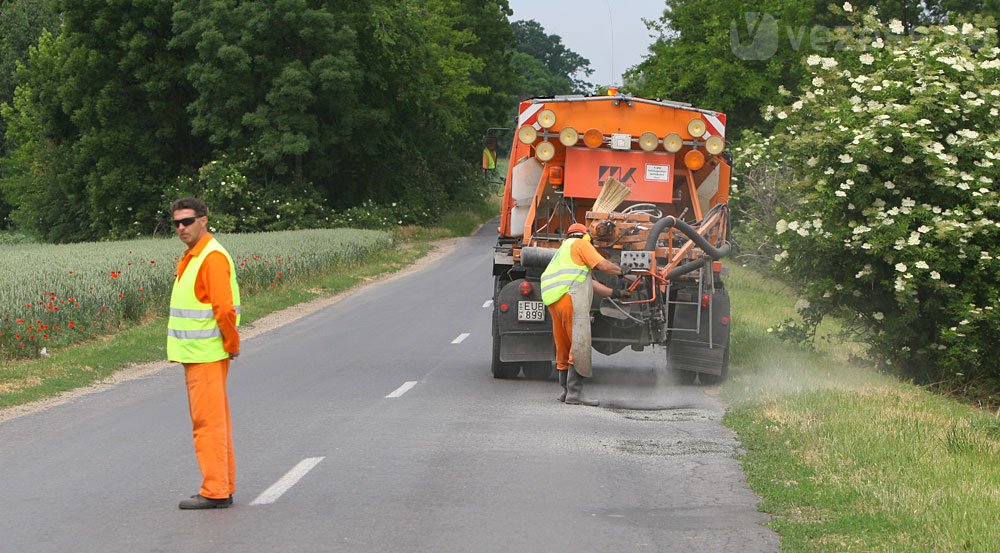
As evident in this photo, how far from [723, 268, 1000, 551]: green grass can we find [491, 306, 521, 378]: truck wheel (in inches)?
95.6

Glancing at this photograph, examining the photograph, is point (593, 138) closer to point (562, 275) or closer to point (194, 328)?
point (562, 275)

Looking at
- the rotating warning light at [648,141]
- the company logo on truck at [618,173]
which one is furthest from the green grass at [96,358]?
the rotating warning light at [648,141]

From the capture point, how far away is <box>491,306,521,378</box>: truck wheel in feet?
48.5

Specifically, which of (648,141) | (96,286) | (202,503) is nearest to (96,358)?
(96,286)

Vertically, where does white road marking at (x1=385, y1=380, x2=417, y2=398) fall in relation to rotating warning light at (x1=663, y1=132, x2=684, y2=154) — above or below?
below

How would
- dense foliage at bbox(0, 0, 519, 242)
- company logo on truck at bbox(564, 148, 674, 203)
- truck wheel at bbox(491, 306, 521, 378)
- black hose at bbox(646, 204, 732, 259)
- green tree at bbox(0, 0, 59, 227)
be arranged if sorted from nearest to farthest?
1. black hose at bbox(646, 204, 732, 259)
2. truck wheel at bbox(491, 306, 521, 378)
3. company logo on truck at bbox(564, 148, 674, 203)
4. dense foliage at bbox(0, 0, 519, 242)
5. green tree at bbox(0, 0, 59, 227)

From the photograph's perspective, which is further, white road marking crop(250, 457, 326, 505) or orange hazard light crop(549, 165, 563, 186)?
orange hazard light crop(549, 165, 563, 186)

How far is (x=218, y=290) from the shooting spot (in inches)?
323

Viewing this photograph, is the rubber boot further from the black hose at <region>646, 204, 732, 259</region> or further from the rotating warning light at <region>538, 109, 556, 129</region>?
the rotating warning light at <region>538, 109, 556, 129</region>

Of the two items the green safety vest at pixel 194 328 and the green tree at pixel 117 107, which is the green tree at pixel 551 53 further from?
the green safety vest at pixel 194 328

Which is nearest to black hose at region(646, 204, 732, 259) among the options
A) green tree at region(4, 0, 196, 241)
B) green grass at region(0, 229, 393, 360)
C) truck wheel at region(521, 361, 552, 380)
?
truck wheel at region(521, 361, 552, 380)

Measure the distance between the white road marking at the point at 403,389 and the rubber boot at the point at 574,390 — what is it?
182 centimetres

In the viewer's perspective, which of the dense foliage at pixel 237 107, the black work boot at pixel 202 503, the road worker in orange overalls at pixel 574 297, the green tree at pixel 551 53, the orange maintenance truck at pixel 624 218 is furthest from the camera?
the green tree at pixel 551 53

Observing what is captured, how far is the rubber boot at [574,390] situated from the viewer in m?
13.1
